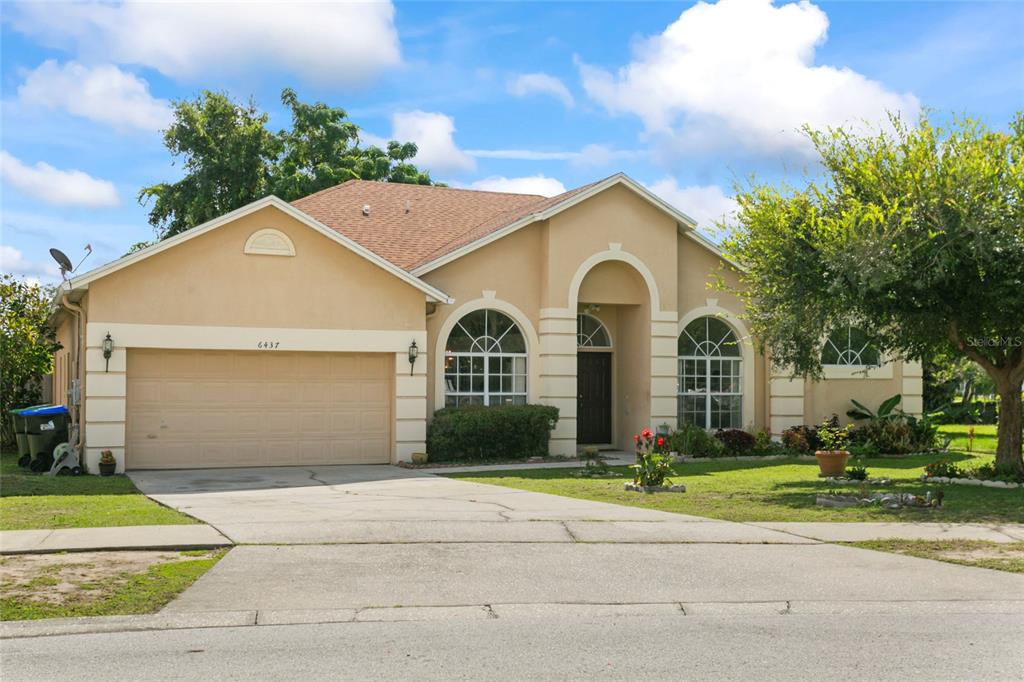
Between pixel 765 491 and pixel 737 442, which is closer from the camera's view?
pixel 765 491

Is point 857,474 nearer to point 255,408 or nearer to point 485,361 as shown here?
point 485,361

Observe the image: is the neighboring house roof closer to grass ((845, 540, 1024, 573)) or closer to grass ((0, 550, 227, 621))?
grass ((0, 550, 227, 621))

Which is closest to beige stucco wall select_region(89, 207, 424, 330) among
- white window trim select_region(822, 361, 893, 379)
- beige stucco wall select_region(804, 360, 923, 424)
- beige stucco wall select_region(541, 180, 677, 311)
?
beige stucco wall select_region(541, 180, 677, 311)

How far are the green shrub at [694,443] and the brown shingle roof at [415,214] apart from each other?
18.6ft

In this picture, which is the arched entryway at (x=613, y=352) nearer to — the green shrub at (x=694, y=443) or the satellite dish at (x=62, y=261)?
the green shrub at (x=694, y=443)

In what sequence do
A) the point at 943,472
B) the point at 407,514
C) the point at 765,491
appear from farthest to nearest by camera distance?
the point at 943,472, the point at 765,491, the point at 407,514

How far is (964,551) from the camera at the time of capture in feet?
34.5

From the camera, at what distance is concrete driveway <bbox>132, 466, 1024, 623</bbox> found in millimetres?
8336

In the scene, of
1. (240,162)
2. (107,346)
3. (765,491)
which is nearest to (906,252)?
(765,491)

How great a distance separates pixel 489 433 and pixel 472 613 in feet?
42.1

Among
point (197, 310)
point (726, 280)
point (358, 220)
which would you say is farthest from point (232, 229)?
point (726, 280)

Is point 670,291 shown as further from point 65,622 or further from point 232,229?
point 65,622

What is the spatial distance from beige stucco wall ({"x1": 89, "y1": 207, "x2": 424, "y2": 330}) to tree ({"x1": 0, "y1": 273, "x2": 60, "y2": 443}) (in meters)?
6.83

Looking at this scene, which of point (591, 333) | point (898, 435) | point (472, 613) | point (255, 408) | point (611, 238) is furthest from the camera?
point (591, 333)
